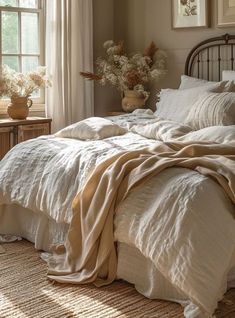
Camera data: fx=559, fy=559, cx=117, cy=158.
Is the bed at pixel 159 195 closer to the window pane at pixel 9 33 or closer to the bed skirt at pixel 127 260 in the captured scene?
the bed skirt at pixel 127 260

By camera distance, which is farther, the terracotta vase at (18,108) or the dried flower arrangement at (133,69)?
the dried flower arrangement at (133,69)

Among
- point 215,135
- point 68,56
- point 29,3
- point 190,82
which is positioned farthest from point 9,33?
point 215,135

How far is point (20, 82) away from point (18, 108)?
0.23 metres

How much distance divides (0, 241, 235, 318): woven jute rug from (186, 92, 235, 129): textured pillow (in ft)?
4.65

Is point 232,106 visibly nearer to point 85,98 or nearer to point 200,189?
point 200,189

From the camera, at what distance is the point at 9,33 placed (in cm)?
530

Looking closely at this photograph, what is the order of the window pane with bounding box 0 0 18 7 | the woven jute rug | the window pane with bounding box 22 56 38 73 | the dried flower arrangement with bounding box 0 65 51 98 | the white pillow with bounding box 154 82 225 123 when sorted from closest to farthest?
the woven jute rug, the white pillow with bounding box 154 82 225 123, the dried flower arrangement with bounding box 0 65 51 98, the window pane with bounding box 0 0 18 7, the window pane with bounding box 22 56 38 73

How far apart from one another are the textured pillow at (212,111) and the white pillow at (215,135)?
406mm

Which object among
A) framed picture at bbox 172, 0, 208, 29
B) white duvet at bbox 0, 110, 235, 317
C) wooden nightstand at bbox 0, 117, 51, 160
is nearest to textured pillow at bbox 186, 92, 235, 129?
white duvet at bbox 0, 110, 235, 317

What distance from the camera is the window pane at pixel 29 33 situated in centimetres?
539

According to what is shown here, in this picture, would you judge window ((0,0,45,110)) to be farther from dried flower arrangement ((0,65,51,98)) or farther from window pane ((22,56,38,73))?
dried flower arrangement ((0,65,51,98))

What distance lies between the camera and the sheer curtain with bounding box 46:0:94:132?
5293 mm

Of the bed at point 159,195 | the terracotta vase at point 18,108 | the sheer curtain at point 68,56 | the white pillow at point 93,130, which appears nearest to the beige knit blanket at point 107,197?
the bed at point 159,195

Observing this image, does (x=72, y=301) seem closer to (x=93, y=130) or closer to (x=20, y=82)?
(x=93, y=130)
